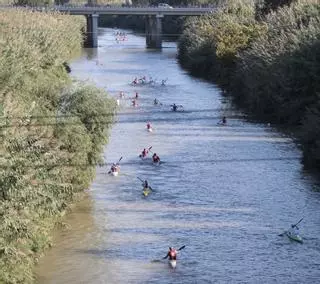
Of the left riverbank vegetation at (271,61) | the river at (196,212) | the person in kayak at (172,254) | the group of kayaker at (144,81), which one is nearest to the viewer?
the person in kayak at (172,254)

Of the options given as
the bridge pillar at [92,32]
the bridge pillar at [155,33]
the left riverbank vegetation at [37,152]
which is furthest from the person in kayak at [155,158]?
the bridge pillar at [155,33]

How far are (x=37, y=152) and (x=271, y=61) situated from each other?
31.1m

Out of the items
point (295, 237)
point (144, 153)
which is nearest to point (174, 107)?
point (144, 153)

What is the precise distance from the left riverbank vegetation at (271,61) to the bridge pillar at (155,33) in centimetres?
2538

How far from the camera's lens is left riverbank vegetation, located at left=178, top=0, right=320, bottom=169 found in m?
44.3

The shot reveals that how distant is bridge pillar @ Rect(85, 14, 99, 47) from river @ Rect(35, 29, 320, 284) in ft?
178

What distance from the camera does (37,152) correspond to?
21359mm

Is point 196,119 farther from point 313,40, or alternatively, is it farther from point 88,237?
Result: point 88,237

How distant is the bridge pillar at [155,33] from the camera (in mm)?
102119

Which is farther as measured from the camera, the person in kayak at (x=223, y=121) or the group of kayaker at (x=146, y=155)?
the person in kayak at (x=223, y=121)

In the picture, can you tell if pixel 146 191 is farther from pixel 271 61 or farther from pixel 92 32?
pixel 92 32

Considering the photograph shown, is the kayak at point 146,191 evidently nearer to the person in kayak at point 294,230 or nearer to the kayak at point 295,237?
the person in kayak at point 294,230

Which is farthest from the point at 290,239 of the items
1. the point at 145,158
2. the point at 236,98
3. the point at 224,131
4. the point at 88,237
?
the point at 236,98

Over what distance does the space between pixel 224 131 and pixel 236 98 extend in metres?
13.3
